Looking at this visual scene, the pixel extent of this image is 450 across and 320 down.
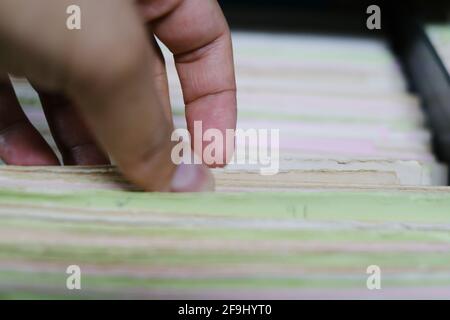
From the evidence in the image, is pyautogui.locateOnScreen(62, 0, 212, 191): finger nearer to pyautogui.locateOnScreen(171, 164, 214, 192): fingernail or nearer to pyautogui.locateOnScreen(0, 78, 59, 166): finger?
pyautogui.locateOnScreen(171, 164, 214, 192): fingernail

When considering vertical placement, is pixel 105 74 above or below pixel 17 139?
above

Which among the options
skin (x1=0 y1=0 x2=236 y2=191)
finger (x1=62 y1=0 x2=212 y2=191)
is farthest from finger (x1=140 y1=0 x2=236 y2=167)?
finger (x1=62 y1=0 x2=212 y2=191)

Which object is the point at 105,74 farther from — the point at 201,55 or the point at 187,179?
the point at 201,55

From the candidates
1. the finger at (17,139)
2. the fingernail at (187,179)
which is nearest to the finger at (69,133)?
the finger at (17,139)

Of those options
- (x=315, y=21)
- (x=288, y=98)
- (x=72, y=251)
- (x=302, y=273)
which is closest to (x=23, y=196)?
(x=72, y=251)

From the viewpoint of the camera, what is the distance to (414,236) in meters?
0.37

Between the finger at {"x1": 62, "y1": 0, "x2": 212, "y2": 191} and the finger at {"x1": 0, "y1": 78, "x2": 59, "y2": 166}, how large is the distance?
0.64 feet

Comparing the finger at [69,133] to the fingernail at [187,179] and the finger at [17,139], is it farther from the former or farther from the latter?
the fingernail at [187,179]

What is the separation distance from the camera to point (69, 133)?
603mm

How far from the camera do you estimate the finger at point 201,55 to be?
599 millimetres

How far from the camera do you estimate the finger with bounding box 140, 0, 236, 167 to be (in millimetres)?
599

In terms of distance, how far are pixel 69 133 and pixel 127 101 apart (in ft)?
0.92

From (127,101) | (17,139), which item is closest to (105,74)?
(127,101)

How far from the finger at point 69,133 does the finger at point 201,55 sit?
0.37ft
